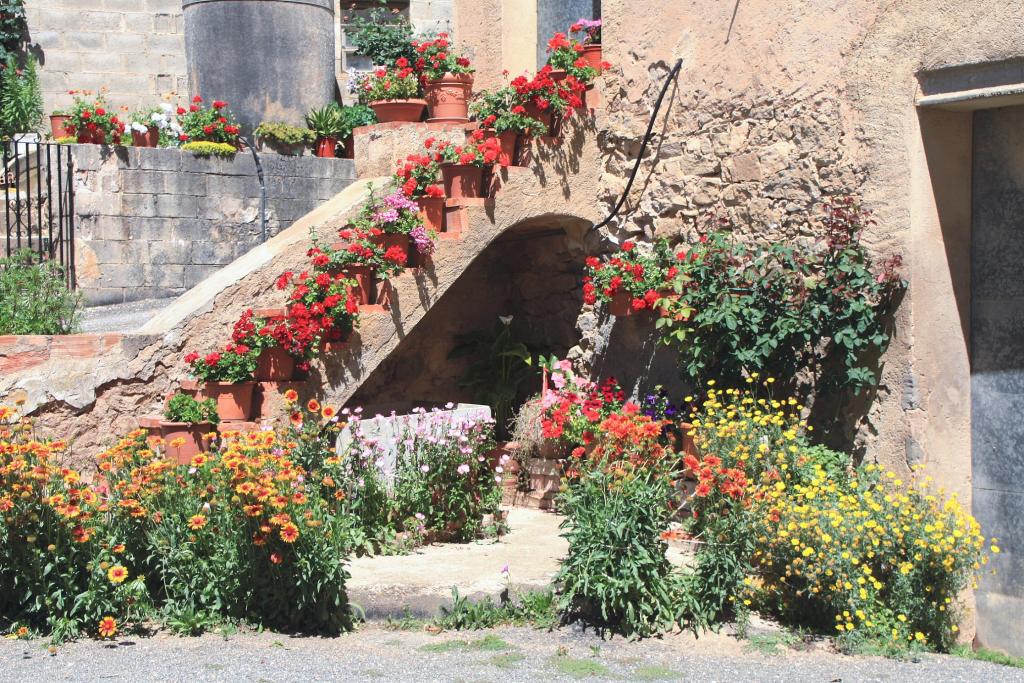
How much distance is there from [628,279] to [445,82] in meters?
2.48

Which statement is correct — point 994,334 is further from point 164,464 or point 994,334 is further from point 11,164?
point 11,164

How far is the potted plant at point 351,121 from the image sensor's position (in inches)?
395

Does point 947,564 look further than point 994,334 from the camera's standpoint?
No

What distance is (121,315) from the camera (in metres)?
8.11

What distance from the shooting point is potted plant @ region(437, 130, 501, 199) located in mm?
7109

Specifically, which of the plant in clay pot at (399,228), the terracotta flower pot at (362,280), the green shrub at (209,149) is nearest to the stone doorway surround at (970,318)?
the plant in clay pot at (399,228)

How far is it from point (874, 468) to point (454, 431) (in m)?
2.28

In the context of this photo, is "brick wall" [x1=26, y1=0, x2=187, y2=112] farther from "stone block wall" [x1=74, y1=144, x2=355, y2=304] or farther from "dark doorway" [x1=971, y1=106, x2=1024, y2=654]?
"dark doorway" [x1=971, y1=106, x2=1024, y2=654]

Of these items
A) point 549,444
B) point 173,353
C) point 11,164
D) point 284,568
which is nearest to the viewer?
point 284,568

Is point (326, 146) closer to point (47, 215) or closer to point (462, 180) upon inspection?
point (47, 215)

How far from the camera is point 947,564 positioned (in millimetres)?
4848


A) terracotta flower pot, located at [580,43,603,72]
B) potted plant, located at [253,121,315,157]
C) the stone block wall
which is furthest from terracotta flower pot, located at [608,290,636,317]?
potted plant, located at [253,121,315,157]

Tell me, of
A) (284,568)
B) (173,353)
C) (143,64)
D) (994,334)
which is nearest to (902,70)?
(994,334)

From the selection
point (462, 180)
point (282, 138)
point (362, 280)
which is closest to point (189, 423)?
point (362, 280)
